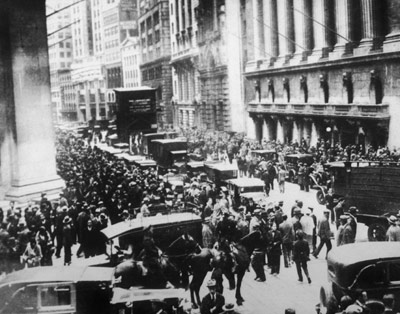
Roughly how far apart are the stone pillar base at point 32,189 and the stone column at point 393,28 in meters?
18.9

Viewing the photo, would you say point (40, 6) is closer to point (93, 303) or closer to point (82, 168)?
point (82, 168)

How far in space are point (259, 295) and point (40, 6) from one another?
51.4ft

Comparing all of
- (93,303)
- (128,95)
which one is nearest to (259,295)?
(93,303)

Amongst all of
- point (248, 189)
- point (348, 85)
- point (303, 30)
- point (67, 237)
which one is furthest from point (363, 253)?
point (303, 30)

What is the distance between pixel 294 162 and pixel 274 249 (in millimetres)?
15325

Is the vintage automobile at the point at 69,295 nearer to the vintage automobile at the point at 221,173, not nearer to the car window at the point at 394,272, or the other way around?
the car window at the point at 394,272

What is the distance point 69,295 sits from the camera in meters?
9.43

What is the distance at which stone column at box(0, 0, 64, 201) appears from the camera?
21.6 metres

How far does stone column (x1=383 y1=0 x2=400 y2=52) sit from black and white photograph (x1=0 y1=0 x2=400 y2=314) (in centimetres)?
10

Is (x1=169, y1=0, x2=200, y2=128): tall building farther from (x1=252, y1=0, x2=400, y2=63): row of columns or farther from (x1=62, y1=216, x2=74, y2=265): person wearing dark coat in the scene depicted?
(x1=62, y1=216, x2=74, y2=265): person wearing dark coat

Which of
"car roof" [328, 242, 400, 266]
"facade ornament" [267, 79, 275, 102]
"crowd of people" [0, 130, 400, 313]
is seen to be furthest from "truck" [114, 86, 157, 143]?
"car roof" [328, 242, 400, 266]

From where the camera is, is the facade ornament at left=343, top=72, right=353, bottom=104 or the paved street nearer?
the paved street

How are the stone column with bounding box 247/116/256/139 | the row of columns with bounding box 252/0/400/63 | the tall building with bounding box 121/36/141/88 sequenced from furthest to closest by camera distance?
the tall building with bounding box 121/36/141/88, the stone column with bounding box 247/116/256/139, the row of columns with bounding box 252/0/400/63

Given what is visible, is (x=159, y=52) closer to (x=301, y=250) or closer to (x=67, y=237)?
(x=67, y=237)
